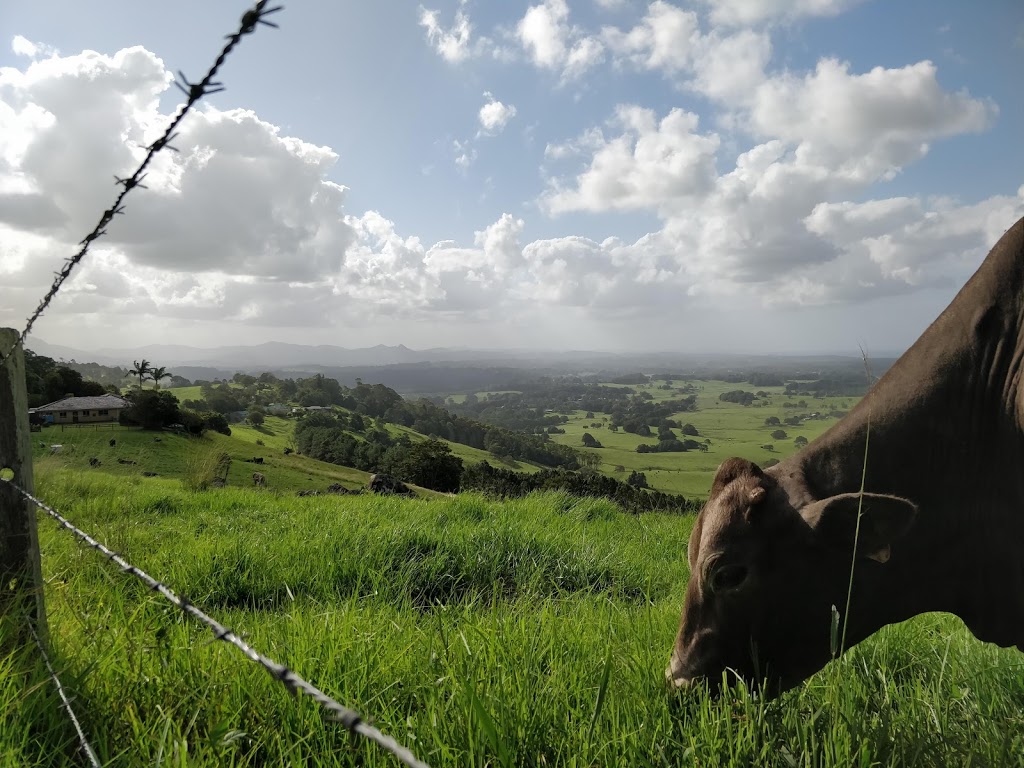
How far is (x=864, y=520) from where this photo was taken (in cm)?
307

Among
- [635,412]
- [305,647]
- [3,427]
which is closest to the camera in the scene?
[3,427]

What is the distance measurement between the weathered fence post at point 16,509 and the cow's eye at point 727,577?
3149 mm

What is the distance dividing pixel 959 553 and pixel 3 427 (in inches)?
187

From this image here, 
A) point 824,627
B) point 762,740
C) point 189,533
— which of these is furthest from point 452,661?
point 189,533

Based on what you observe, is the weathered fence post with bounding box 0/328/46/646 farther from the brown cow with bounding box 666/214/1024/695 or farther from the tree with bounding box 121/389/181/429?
the tree with bounding box 121/389/181/429

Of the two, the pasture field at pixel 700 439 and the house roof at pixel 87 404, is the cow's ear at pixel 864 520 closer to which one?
the pasture field at pixel 700 439

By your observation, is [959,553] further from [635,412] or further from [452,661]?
[635,412]

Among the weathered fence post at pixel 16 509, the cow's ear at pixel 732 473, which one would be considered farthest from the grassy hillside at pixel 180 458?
the cow's ear at pixel 732 473

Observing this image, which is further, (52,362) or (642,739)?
(52,362)

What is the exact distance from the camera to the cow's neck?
3.32 m

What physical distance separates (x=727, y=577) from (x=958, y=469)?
142 cm

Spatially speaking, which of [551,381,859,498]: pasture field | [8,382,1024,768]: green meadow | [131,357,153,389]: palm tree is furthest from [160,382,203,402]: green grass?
[8,382,1024,768]: green meadow

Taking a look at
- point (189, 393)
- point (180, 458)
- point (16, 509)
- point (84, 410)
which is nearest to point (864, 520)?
point (16, 509)

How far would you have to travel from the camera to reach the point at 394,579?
5.76m
